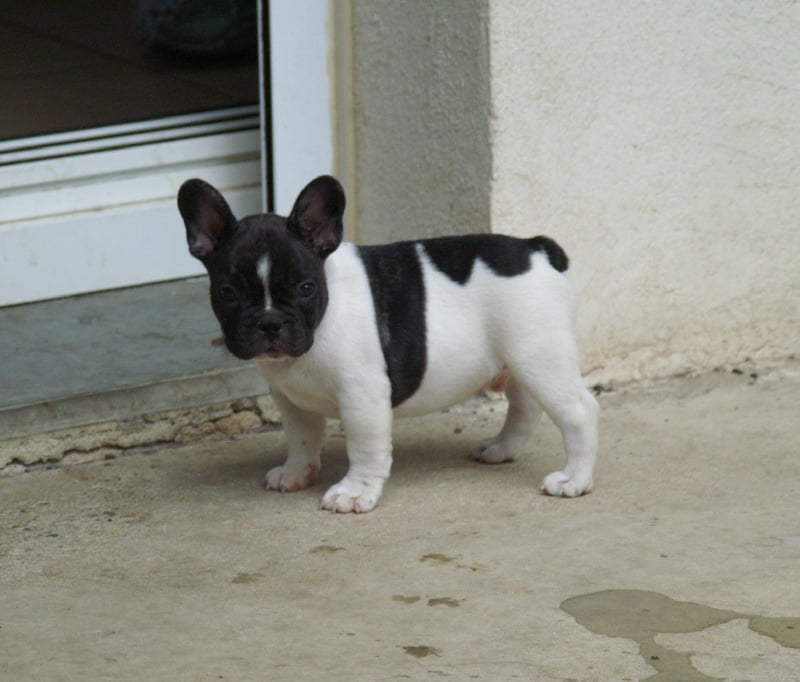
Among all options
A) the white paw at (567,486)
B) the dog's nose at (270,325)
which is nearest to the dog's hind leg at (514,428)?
the white paw at (567,486)

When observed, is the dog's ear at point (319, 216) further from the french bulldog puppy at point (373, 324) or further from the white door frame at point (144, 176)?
the white door frame at point (144, 176)

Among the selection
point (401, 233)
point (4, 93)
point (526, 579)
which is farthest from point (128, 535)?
point (4, 93)

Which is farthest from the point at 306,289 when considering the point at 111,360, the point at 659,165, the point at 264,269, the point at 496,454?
the point at 659,165

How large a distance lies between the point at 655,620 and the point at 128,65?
5374 millimetres

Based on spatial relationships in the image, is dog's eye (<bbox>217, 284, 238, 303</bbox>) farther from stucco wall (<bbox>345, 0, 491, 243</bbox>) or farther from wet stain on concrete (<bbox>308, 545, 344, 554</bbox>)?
stucco wall (<bbox>345, 0, 491, 243</bbox>)

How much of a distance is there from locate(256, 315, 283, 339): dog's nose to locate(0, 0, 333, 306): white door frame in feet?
5.97

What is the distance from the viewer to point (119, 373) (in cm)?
491

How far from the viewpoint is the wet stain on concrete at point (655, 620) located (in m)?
3.11

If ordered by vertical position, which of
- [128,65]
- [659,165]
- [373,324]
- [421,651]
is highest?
[128,65]

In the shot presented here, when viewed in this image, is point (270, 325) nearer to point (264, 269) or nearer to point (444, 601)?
point (264, 269)

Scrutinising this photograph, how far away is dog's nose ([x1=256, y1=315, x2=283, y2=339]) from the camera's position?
3.79 meters

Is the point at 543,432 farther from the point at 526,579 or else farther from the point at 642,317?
the point at 526,579

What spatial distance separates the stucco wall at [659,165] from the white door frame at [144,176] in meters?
0.93

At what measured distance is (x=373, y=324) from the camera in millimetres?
4016
